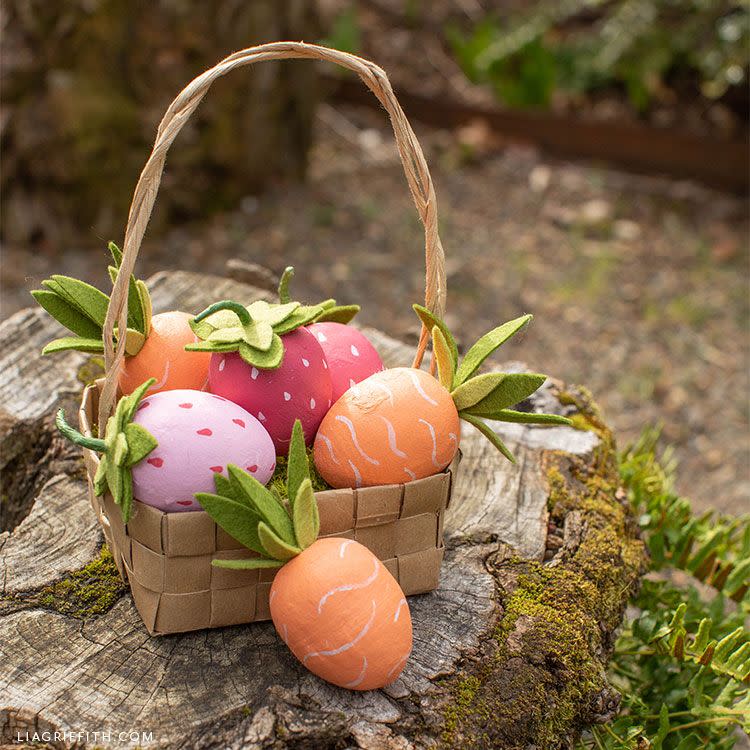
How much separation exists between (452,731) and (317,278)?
2.23 metres

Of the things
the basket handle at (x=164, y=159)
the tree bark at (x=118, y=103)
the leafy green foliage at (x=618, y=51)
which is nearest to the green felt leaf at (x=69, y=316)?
the basket handle at (x=164, y=159)

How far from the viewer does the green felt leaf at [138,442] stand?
105 cm

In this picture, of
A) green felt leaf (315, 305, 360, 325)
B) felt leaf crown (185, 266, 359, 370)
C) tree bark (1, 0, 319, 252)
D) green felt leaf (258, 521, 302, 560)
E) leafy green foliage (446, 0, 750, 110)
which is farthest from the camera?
leafy green foliage (446, 0, 750, 110)

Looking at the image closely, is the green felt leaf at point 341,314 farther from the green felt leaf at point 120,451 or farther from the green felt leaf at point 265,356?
the green felt leaf at point 120,451

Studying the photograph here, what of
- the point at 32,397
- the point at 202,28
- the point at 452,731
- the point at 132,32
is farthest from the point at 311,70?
the point at 452,731

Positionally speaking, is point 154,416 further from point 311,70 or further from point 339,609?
point 311,70

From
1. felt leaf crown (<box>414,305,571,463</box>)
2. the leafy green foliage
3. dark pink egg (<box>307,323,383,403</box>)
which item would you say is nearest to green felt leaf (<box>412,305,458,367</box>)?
felt leaf crown (<box>414,305,571,463</box>)

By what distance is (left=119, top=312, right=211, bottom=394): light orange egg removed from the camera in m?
1.24

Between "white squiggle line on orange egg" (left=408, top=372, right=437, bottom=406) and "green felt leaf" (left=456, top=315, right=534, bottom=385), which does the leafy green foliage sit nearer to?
"green felt leaf" (left=456, top=315, right=534, bottom=385)

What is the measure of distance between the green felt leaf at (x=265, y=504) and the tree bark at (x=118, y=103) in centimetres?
221

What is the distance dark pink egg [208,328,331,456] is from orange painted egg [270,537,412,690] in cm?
19

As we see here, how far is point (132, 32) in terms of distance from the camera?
2.94m

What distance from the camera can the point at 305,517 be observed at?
42.4 inches

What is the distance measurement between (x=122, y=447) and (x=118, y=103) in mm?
2212
